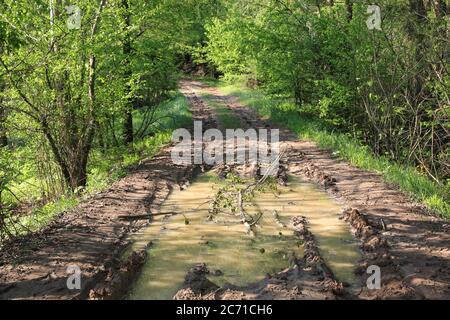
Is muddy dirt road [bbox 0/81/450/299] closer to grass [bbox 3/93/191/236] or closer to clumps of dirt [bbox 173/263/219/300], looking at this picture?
clumps of dirt [bbox 173/263/219/300]

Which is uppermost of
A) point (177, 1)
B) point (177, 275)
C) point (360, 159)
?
point (177, 1)

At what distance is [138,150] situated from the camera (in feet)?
48.4

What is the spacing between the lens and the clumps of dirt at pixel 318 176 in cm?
934

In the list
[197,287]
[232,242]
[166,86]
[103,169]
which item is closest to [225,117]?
[166,86]

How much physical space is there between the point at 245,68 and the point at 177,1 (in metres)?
10.6

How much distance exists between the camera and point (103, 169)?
40.6 feet

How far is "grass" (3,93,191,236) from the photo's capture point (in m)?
8.59

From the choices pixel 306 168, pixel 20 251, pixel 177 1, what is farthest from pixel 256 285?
pixel 177 1

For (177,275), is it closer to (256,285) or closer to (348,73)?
(256,285)

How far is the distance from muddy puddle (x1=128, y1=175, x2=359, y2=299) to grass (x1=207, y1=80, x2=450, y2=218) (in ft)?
4.90

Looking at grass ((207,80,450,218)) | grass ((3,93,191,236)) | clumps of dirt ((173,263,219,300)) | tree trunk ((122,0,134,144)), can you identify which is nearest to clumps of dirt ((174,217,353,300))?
clumps of dirt ((173,263,219,300))

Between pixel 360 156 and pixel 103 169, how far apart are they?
643cm
